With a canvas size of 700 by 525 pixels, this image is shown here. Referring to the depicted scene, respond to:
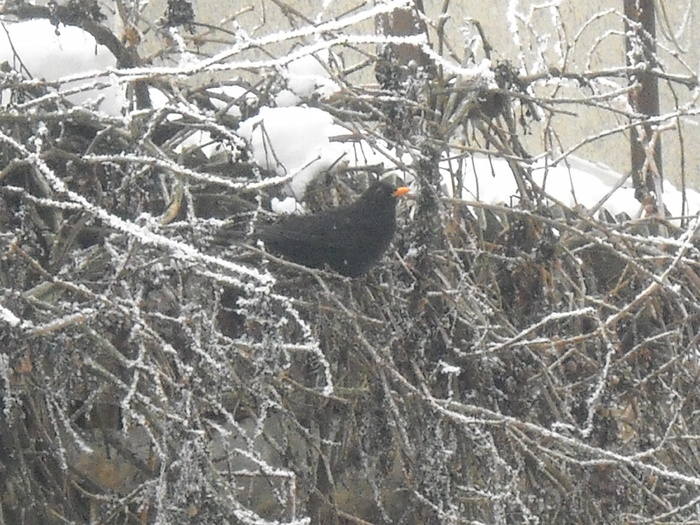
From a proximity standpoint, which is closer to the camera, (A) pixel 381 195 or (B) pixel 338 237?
(B) pixel 338 237

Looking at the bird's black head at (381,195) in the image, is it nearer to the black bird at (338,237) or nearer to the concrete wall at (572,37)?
the black bird at (338,237)

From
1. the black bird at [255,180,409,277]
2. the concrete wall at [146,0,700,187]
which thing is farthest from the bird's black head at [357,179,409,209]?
the concrete wall at [146,0,700,187]

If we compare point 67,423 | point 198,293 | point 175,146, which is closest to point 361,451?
point 198,293

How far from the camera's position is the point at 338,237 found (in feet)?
9.48

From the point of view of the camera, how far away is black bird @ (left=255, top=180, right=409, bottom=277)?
2859 mm

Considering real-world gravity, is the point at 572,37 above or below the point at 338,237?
above

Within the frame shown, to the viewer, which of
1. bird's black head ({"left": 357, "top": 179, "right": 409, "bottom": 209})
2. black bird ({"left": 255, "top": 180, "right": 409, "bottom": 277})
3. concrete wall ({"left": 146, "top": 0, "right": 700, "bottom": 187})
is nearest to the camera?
black bird ({"left": 255, "top": 180, "right": 409, "bottom": 277})

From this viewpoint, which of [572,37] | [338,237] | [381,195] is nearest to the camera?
[338,237]

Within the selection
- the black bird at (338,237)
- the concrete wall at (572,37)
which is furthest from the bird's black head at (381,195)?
the concrete wall at (572,37)

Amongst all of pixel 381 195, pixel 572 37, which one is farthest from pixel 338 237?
pixel 572 37

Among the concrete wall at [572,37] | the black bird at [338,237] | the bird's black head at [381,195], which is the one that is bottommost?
the black bird at [338,237]

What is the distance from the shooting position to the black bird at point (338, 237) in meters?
2.86

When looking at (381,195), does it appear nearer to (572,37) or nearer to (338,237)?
(338,237)

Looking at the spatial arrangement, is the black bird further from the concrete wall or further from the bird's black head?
the concrete wall
